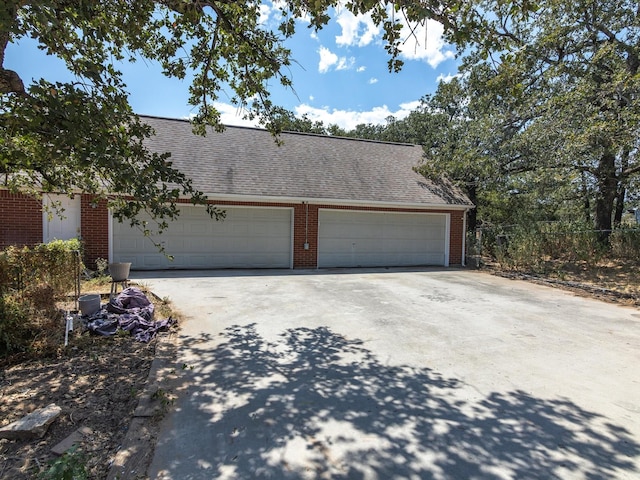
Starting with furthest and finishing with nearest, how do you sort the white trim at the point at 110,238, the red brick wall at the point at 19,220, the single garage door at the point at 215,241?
the single garage door at the point at 215,241, the white trim at the point at 110,238, the red brick wall at the point at 19,220

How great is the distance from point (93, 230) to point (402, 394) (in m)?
10.0

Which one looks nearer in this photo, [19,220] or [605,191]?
[19,220]

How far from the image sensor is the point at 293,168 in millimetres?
13453

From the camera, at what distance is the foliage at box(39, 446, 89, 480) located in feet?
6.56

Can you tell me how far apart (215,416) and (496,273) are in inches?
462

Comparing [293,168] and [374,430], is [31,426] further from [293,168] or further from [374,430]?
[293,168]

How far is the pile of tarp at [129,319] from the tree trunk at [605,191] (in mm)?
13982

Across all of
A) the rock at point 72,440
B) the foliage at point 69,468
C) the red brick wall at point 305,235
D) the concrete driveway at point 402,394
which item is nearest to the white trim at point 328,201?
the red brick wall at point 305,235

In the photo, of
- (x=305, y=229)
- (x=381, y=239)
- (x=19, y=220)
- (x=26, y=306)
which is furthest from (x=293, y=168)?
(x=26, y=306)

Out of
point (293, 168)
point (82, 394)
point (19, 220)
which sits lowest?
point (82, 394)

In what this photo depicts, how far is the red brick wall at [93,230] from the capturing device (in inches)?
399

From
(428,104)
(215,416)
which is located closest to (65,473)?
(215,416)

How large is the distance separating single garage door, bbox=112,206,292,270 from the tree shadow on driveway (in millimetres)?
7926

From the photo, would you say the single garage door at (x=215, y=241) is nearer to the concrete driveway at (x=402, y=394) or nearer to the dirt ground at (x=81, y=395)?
the concrete driveway at (x=402, y=394)
